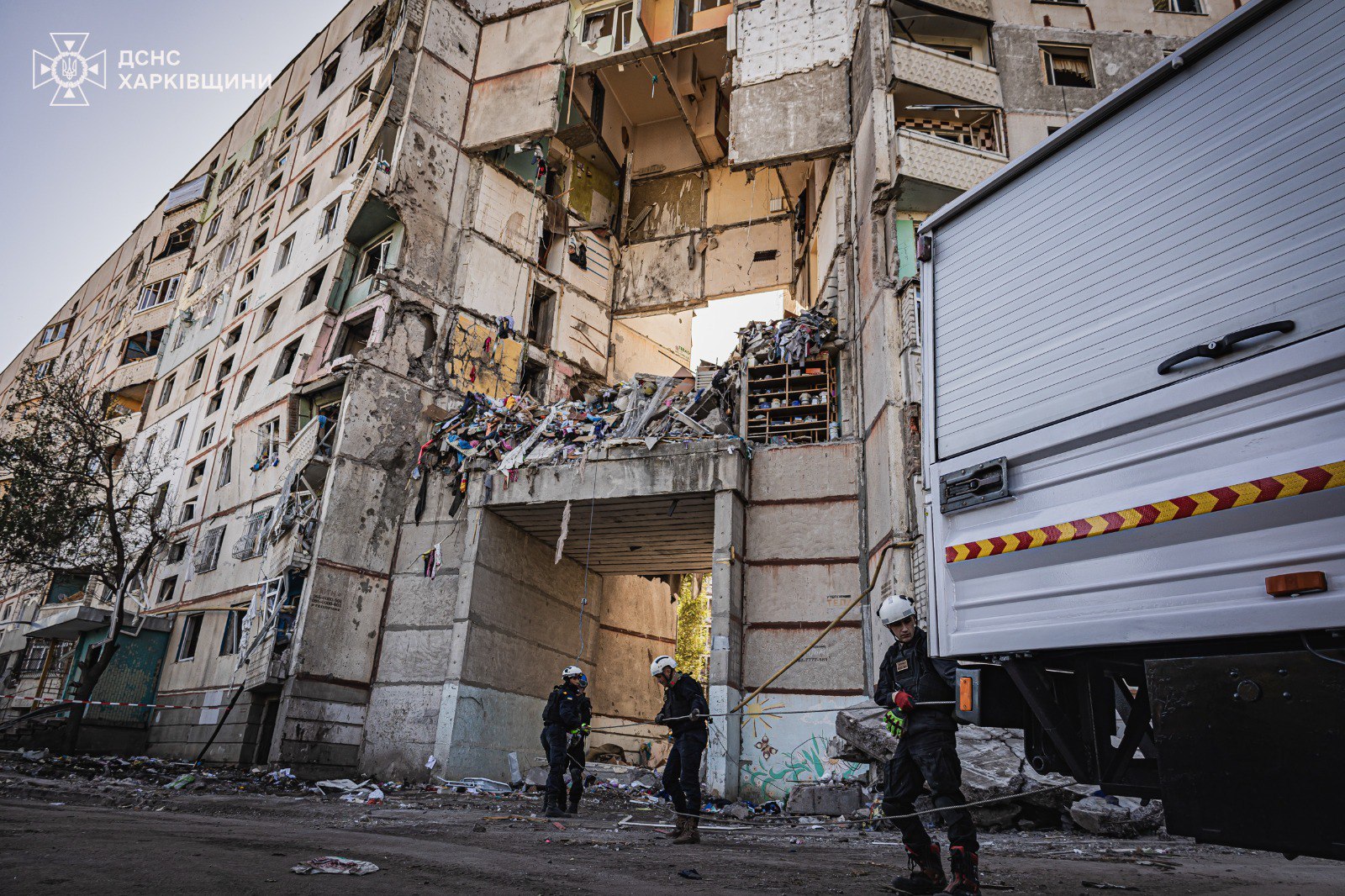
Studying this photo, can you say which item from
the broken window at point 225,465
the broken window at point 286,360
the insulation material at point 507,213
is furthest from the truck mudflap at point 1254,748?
the broken window at point 225,465

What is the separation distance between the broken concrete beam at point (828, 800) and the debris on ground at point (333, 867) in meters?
8.19

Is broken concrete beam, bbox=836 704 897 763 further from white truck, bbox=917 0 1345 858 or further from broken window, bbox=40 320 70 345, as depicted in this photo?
broken window, bbox=40 320 70 345

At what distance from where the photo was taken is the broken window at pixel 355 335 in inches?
827

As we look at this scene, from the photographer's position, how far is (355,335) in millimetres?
21781

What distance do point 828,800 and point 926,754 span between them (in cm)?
733

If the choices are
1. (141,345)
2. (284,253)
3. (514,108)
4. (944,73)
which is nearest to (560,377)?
(514,108)

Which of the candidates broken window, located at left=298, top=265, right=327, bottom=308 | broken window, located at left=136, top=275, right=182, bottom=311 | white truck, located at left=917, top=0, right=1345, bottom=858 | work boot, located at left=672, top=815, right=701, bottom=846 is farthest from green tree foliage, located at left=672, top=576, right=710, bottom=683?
white truck, located at left=917, top=0, right=1345, bottom=858

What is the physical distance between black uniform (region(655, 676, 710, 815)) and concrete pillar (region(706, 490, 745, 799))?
6.11 metres

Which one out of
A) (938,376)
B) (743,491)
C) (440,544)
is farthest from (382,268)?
(938,376)

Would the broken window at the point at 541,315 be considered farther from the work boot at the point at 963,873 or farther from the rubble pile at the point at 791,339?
the work boot at the point at 963,873

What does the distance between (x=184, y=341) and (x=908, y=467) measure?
29132 mm

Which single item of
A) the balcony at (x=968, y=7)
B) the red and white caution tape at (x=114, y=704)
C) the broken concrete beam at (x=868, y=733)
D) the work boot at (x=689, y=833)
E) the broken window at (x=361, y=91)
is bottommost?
the work boot at (x=689, y=833)

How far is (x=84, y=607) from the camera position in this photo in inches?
877

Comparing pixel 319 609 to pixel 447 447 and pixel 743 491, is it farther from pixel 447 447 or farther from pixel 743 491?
pixel 743 491
